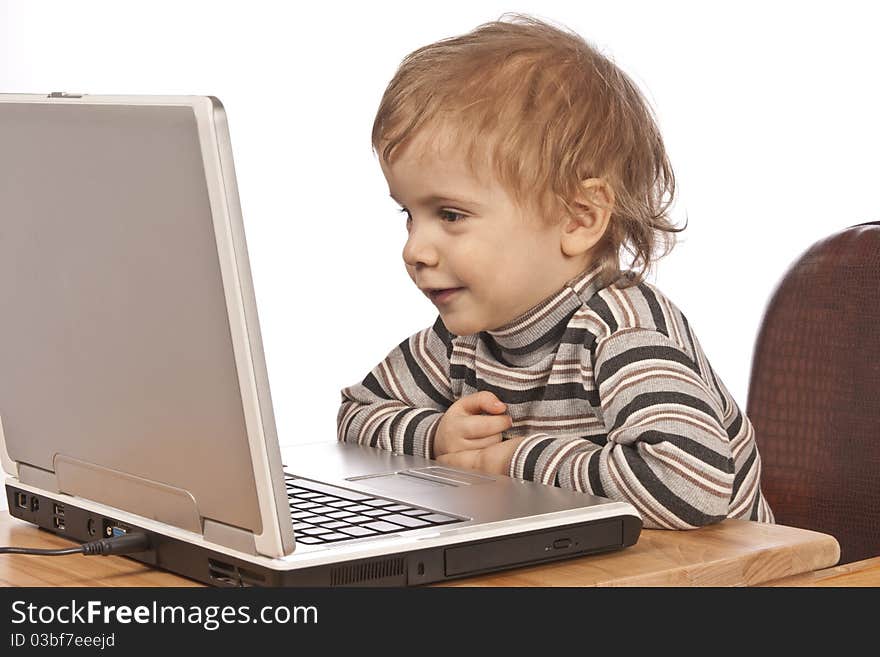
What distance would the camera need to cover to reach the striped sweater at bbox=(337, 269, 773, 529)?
111 centimetres

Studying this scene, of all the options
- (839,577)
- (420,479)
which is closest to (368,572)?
(420,479)

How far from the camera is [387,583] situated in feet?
2.89

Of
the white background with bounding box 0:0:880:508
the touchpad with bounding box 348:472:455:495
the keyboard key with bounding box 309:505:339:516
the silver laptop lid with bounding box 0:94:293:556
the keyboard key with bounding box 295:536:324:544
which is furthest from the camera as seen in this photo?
the white background with bounding box 0:0:880:508

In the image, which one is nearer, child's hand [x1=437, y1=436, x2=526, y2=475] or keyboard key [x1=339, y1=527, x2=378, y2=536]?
keyboard key [x1=339, y1=527, x2=378, y2=536]

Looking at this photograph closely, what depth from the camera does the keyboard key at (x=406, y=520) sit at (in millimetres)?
964

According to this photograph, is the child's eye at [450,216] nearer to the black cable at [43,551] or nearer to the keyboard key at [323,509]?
the keyboard key at [323,509]

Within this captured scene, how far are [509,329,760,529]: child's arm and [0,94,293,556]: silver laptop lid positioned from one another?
0.37m

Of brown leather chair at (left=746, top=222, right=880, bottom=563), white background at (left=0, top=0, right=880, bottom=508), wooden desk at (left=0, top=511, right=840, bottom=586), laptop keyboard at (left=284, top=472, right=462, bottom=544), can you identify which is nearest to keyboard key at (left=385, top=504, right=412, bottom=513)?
laptop keyboard at (left=284, top=472, right=462, bottom=544)

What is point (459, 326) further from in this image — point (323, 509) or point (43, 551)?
point (43, 551)

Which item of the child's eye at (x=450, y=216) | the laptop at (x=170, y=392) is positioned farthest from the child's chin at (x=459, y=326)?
the laptop at (x=170, y=392)

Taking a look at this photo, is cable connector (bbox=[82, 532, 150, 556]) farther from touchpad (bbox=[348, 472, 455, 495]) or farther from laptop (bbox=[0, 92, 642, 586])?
touchpad (bbox=[348, 472, 455, 495])

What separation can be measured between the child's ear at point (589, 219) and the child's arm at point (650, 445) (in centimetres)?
13

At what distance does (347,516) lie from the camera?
100 cm
